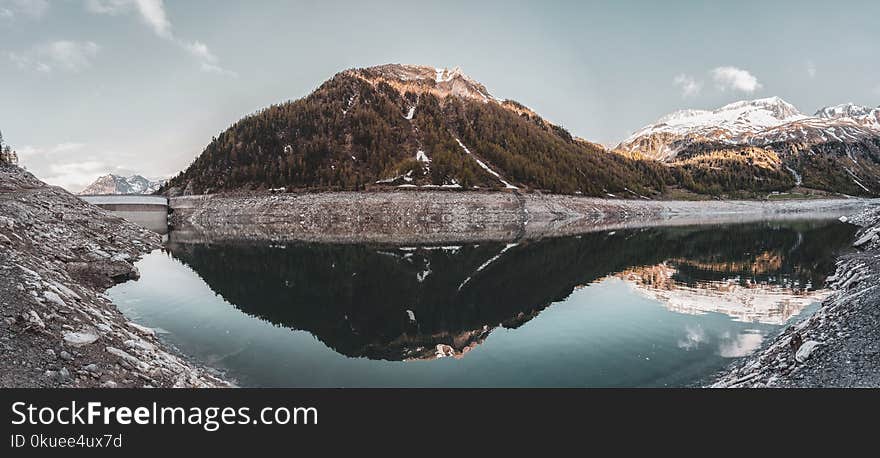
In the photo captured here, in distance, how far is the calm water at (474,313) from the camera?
46.8 feet

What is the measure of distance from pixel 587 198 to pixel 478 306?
362 feet

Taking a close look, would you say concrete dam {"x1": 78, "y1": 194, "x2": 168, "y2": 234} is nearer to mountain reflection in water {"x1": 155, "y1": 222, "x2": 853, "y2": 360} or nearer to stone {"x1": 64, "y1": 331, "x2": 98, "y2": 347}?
mountain reflection in water {"x1": 155, "y1": 222, "x2": 853, "y2": 360}

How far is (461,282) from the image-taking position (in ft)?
97.4

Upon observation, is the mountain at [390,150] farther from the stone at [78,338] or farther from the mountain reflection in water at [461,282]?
the stone at [78,338]

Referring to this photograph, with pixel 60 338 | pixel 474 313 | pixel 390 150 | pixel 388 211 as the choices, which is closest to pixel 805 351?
pixel 474 313

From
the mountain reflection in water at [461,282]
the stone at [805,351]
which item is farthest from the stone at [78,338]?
the stone at [805,351]

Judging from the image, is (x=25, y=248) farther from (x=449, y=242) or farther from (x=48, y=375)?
(x=449, y=242)

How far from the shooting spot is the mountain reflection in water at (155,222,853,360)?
19.3m

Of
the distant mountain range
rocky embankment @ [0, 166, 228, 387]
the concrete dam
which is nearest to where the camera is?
rocky embankment @ [0, 166, 228, 387]

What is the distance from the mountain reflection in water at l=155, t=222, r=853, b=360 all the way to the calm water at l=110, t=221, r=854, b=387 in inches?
5.1

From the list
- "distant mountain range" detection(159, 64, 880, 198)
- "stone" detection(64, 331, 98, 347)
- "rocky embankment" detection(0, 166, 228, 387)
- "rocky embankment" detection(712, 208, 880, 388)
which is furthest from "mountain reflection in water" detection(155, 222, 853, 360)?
"distant mountain range" detection(159, 64, 880, 198)

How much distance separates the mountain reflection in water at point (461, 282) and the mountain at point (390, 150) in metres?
66.1
